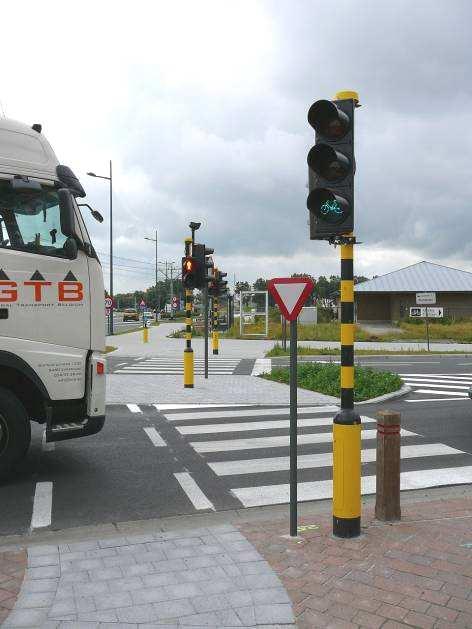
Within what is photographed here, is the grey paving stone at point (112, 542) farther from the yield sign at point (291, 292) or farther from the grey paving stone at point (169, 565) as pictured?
the yield sign at point (291, 292)

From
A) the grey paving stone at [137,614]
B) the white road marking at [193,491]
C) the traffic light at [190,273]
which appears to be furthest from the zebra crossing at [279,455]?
the traffic light at [190,273]

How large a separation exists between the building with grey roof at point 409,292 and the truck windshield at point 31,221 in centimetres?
5265

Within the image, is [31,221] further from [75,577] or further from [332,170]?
[75,577]

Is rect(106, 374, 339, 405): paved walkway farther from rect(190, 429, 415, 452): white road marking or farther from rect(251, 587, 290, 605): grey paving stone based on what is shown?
rect(251, 587, 290, 605): grey paving stone

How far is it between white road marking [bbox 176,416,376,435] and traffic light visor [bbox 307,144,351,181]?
523 centimetres

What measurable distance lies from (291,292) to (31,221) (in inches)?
116

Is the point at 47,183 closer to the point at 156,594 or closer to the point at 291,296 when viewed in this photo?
the point at 291,296

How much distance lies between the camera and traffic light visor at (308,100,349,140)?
442 centimetres

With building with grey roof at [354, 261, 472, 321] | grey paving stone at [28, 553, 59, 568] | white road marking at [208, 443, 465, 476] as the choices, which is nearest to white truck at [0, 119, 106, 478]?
white road marking at [208, 443, 465, 476]

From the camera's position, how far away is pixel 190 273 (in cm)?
1366

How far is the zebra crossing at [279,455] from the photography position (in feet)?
20.7

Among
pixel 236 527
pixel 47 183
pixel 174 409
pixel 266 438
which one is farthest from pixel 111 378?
pixel 236 527

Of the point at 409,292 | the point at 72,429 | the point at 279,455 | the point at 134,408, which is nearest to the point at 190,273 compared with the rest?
the point at 134,408

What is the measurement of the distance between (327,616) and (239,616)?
47 centimetres
